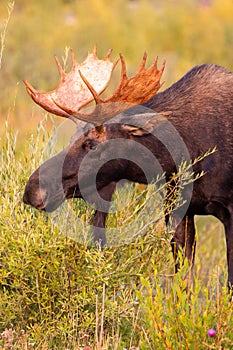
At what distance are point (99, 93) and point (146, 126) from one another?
1.27 ft

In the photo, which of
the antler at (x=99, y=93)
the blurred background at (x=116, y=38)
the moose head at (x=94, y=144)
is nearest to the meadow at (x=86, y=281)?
the moose head at (x=94, y=144)

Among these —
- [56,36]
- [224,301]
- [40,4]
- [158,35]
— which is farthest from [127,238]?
[40,4]

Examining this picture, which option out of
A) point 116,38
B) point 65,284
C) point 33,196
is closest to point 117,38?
point 116,38

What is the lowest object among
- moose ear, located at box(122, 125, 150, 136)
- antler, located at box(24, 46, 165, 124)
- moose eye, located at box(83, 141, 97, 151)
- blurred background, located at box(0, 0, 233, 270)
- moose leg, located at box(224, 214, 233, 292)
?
moose leg, located at box(224, 214, 233, 292)

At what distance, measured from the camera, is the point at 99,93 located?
19.3 feet

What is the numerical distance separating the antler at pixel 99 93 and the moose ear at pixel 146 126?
0.12m

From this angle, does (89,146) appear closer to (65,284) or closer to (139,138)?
(139,138)

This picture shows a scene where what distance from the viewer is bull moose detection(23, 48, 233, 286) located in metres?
5.69

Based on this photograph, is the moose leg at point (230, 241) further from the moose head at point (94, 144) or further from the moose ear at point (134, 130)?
the moose ear at point (134, 130)

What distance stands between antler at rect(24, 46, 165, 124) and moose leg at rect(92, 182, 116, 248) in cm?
54

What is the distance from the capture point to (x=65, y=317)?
17.9 ft

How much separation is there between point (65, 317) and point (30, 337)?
0.29m

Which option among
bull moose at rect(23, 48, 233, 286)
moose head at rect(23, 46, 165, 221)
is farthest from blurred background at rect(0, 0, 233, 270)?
moose head at rect(23, 46, 165, 221)

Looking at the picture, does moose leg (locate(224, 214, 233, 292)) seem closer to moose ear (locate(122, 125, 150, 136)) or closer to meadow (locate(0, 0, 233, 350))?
meadow (locate(0, 0, 233, 350))
